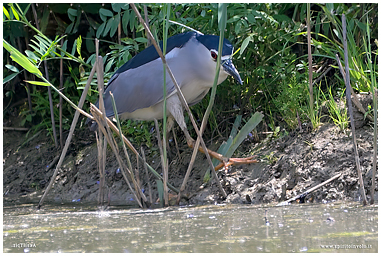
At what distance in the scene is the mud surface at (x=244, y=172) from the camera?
10.6ft

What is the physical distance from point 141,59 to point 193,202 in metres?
1.28

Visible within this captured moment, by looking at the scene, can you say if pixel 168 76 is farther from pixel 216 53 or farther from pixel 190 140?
pixel 190 140

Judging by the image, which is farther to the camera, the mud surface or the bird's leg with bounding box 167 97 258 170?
the bird's leg with bounding box 167 97 258 170

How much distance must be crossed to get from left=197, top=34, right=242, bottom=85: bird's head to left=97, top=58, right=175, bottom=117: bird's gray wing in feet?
1.23

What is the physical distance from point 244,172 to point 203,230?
1416 millimetres

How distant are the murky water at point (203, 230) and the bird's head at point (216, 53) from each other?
112 centimetres

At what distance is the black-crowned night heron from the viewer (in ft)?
12.4

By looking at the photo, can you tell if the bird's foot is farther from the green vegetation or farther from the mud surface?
the green vegetation

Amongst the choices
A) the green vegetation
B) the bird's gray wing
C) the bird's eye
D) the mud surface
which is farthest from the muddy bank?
the bird's eye

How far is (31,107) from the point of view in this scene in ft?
17.2

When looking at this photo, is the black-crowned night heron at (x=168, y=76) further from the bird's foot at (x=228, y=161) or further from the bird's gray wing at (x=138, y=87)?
the bird's foot at (x=228, y=161)

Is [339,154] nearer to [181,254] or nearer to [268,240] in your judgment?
[268,240]

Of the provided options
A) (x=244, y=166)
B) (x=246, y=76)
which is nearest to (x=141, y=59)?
(x=246, y=76)

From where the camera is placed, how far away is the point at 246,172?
3.65 meters
